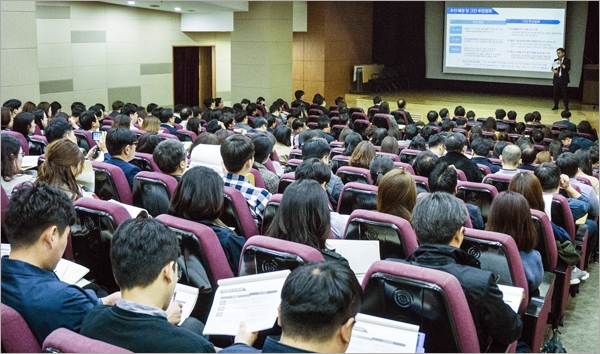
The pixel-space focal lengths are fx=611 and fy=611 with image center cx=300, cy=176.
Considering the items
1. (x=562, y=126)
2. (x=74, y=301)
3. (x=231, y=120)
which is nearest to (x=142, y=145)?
(x=231, y=120)

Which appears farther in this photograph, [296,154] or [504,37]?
[504,37]

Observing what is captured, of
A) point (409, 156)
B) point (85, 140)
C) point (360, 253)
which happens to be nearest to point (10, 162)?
point (360, 253)

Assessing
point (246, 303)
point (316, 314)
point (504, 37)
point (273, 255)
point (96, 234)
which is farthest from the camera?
point (504, 37)

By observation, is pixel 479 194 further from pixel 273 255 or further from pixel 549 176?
pixel 273 255

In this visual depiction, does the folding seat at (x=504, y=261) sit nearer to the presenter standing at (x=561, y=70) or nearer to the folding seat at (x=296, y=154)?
the folding seat at (x=296, y=154)

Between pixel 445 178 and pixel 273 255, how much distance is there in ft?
5.81

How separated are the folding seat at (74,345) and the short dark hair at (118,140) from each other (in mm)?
3019

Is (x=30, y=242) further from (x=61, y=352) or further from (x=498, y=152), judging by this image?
(x=498, y=152)

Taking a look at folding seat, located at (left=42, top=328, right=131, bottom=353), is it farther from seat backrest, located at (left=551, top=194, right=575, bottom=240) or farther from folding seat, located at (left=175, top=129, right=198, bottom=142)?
folding seat, located at (left=175, top=129, right=198, bottom=142)

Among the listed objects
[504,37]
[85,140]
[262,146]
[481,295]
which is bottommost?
[481,295]

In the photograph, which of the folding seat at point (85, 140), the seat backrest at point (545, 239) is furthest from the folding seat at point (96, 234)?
the folding seat at point (85, 140)

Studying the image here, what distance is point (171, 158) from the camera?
4.08m

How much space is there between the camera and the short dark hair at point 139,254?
1975 mm

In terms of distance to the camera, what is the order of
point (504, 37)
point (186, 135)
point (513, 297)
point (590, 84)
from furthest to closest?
point (504, 37) < point (590, 84) < point (186, 135) < point (513, 297)
